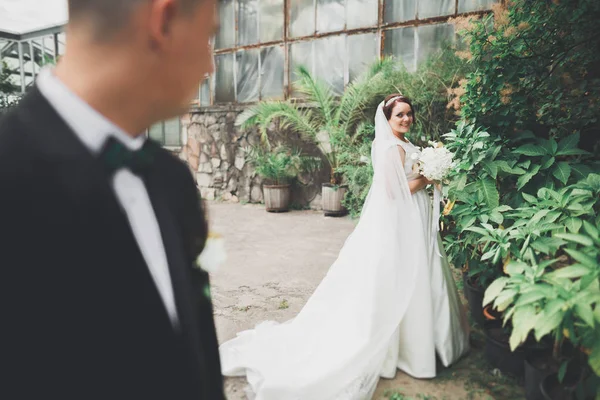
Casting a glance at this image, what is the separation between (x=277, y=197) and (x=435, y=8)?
4.47m

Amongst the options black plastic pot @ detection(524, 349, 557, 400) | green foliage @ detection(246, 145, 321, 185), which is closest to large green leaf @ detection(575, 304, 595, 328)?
black plastic pot @ detection(524, 349, 557, 400)

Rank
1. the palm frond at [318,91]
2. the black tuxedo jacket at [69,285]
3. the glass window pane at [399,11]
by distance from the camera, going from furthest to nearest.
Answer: the palm frond at [318,91] < the glass window pane at [399,11] < the black tuxedo jacket at [69,285]

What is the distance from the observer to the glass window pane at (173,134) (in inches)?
401

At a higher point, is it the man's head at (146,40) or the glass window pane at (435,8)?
the glass window pane at (435,8)

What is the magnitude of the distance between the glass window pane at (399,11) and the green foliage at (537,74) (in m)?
4.29

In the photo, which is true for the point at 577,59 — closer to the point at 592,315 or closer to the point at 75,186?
the point at 592,315

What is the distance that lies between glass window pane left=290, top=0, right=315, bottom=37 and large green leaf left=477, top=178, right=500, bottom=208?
6294mm

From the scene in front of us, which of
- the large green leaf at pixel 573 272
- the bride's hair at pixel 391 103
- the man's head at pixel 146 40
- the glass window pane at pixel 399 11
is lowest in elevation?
the large green leaf at pixel 573 272

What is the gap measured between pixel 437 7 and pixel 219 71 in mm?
5071

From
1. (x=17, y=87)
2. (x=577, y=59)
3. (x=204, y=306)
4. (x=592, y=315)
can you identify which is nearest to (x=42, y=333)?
(x=204, y=306)

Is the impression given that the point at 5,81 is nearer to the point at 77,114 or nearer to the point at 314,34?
the point at 314,34

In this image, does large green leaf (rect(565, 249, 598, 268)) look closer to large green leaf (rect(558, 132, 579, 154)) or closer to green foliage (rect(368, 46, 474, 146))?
large green leaf (rect(558, 132, 579, 154))

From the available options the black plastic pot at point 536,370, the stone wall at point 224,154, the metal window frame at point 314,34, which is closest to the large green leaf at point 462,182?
the black plastic pot at point 536,370

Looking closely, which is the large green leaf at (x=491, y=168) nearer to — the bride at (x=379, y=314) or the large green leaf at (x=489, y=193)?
the large green leaf at (x=489, y=193)
